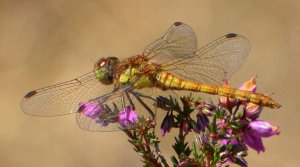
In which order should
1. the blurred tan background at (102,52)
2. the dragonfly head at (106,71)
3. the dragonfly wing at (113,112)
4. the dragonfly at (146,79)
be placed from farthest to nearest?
1. the blurred tan background at (102,52)
2. the dragonfly head at (106,71)
3. the dragonfly at (146,79)
4. the dragonfly wing at (113,112)

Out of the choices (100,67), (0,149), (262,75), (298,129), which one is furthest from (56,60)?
(100,67)

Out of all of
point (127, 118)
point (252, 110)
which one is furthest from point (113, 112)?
point (252, 110)

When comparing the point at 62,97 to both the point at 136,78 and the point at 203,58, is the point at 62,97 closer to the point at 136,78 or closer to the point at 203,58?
the point at 136,78

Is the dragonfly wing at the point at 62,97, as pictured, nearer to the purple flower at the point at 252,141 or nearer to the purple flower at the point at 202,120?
the purple flower at the point at 202,120

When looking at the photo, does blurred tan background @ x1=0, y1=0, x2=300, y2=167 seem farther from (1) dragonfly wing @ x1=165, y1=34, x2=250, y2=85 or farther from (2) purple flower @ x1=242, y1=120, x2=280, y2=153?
(2) purple flower @ x1=242, y1=120, x2=280, y2=153

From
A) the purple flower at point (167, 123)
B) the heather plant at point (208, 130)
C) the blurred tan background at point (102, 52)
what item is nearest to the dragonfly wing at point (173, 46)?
the heather plant at point (208, 130)

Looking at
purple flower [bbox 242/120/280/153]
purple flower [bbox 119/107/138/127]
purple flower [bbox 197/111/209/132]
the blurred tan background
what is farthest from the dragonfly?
the blurred tan background
